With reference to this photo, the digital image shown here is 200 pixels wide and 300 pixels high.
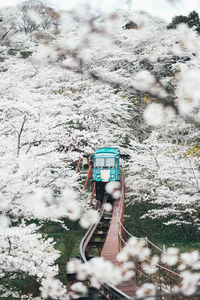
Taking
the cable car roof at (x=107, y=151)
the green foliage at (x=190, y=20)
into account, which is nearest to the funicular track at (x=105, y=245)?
the cable car roof at (x=107, y=151)

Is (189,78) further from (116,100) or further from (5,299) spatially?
(116,100)

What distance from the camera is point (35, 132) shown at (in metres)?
7.68

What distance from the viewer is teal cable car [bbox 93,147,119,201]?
1392cm

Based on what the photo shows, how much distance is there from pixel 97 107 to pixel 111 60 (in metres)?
4.72

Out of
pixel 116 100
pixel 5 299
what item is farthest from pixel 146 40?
pixel 5 299

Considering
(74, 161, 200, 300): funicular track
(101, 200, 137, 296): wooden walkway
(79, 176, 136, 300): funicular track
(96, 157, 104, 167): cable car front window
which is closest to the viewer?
(74, 161, 200, 300): funicular track

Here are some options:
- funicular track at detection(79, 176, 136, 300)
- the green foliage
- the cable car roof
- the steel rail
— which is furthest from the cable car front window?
the green foliage

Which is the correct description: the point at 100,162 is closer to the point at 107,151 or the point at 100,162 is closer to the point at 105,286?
the point at 107,151

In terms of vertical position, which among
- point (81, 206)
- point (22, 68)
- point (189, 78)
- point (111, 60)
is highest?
point (111, 60)

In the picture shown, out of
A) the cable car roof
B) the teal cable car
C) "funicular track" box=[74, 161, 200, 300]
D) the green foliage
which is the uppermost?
the green foliage

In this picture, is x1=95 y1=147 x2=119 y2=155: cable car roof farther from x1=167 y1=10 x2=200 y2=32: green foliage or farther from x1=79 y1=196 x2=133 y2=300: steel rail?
x1=167 y1=10 x2=200 y2=32: green foliage

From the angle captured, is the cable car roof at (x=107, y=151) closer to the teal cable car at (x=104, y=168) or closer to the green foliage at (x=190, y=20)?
the teal cable car at (x=104, y=168)

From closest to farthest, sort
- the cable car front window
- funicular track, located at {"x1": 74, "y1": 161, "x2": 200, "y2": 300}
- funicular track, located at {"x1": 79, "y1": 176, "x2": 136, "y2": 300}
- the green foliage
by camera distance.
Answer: funicular track, located at {"x1": 74, "y1": 161, "x2": 200, "y2": 300} < funicular track, located at {"x1": 79, "y1": 176, "x2": 136, "y2": 300} < the cable car front window < the green foliage

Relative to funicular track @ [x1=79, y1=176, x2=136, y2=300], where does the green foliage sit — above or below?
above
